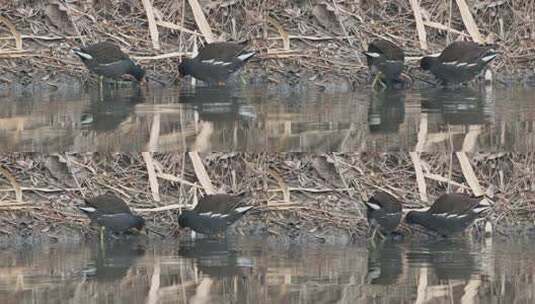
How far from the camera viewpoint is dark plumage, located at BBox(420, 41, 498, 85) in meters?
16.2

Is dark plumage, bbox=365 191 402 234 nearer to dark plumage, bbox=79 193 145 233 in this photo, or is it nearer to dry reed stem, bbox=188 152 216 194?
dry reed stem, bbox=188 152 216 194

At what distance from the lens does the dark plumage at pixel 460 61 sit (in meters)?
16.2

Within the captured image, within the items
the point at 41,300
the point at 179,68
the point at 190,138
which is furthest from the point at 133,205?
the point at 179,68

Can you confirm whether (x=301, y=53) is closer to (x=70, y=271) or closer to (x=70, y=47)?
(x=70, y=47)

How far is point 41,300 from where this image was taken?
9.96 meters

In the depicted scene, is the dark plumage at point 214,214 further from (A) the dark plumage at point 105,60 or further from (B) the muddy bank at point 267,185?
(A) the dark plumage at point 105,60

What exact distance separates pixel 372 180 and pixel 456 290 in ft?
9.16

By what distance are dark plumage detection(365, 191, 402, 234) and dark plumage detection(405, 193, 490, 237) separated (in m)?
0.21

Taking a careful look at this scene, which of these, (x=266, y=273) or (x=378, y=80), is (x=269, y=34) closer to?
(x=378, y=80)

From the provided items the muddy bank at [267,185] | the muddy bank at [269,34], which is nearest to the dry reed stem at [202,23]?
the muddy bank at [269,34]

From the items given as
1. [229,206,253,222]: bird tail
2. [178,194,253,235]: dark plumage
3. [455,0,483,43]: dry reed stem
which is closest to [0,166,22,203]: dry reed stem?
[178,194,253,235]: dark plumage

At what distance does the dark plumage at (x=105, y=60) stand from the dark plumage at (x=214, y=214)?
14.2ft

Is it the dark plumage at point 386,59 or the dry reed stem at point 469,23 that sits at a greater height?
the dry reed stem at point 469,23

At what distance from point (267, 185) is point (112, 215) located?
1.46 metres
